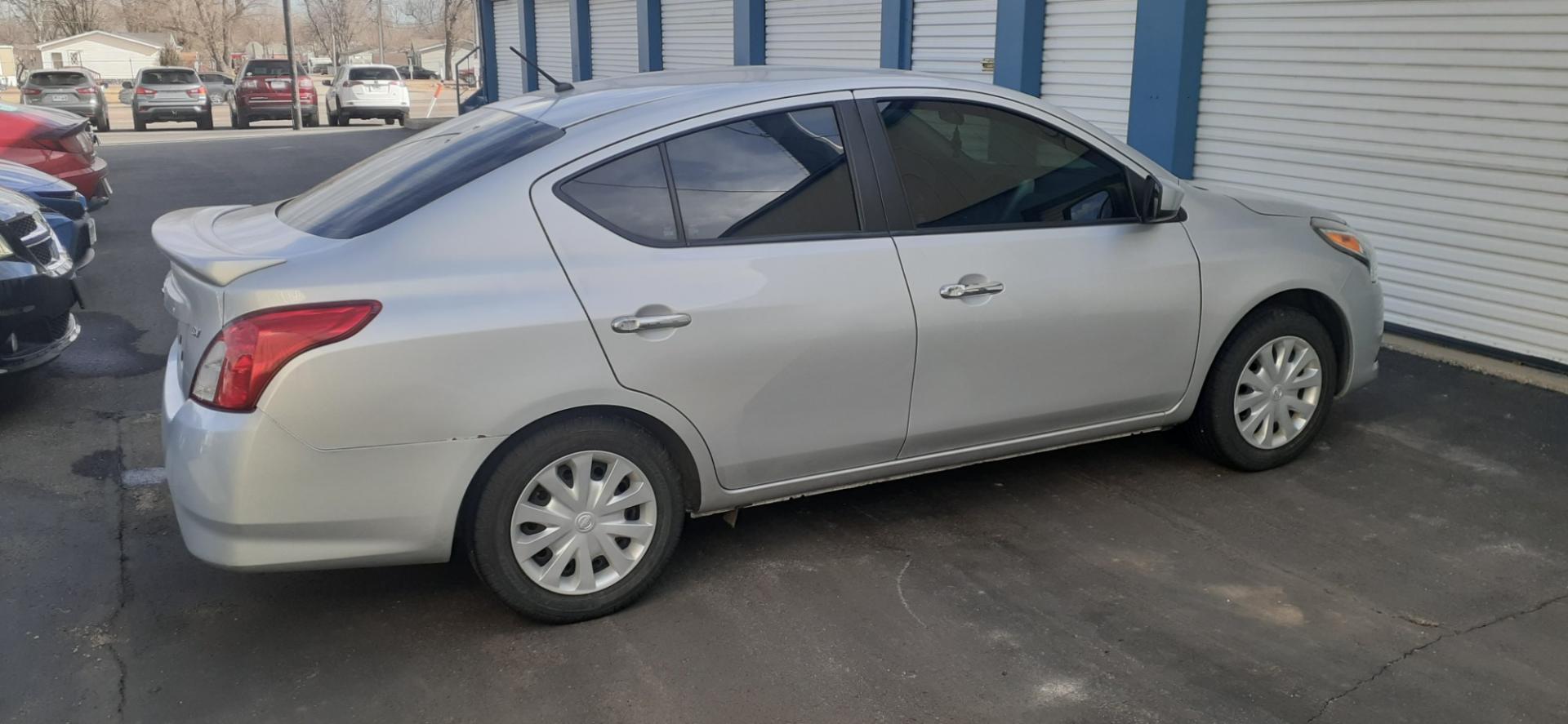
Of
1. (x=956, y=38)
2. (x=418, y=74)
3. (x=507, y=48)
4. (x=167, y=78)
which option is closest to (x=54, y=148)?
(x=956, y=38)

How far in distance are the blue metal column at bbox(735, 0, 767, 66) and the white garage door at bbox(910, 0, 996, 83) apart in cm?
333

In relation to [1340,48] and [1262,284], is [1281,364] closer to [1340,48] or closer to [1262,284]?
[1262,284]

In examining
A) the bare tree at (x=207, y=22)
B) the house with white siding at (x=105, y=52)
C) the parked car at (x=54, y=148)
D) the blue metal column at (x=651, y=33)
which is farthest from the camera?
the bare tree at (x=207, y=22)

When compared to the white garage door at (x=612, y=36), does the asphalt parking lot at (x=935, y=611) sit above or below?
below

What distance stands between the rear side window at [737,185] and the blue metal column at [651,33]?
48.1ft

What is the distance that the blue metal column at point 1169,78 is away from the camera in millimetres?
8641

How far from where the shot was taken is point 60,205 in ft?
27.7

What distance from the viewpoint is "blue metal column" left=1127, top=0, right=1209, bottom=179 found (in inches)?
340

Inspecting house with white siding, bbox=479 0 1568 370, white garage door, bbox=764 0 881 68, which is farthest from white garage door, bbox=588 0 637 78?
house with white siding, bbox=479 0 1568 370

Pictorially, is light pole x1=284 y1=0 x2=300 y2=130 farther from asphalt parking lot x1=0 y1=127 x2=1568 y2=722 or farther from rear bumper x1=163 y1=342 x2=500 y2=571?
rear bumper x1=163 y1=342 x2=500 y2=571

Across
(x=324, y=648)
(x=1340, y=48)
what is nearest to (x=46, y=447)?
(x=324, y=648)

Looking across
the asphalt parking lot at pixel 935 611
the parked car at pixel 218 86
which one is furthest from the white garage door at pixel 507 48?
the asphalt parking lot at pixel 935 611

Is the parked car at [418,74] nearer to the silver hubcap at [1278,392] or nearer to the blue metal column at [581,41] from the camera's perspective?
the blue metal column at [581,41]

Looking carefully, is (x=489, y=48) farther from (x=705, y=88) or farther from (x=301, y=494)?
(x=301, y=494)
